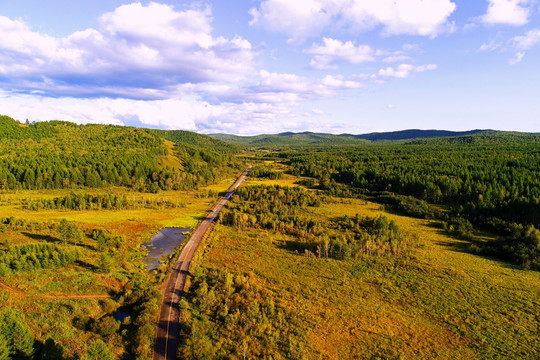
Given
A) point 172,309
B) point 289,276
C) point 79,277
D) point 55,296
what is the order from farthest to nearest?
1. point 289,276
2. point 79,277
3. point 55,296
4. point 172,309

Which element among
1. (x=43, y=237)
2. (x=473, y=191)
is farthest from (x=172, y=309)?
(x=473, y=191)

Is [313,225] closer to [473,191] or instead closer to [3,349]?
[3,349]

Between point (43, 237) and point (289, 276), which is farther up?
point (43, 237)

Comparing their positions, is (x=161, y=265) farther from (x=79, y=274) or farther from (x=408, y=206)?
(x=408, y=206)

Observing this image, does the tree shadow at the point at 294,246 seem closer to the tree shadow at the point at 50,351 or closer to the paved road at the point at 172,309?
the paved road at the point at 172,309

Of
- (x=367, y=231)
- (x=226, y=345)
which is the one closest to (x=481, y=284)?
(x=367, y=231)

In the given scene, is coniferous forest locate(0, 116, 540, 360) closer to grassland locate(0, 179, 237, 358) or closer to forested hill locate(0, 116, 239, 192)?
grassland locate(0, 179, 237, 358)
